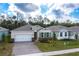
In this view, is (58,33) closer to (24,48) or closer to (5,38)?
(24,48)

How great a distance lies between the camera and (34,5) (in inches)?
998

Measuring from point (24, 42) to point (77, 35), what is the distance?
0.49 meters

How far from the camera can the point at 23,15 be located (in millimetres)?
25359

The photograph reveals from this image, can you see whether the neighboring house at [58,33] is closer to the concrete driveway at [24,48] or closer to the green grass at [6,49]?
the concrete driveway at [24,48]

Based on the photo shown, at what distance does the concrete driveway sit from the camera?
25.4m

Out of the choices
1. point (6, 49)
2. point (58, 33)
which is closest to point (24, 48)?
point (6, 49)

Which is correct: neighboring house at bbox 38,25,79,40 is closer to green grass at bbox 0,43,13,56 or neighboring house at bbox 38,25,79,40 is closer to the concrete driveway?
the concrete driveway

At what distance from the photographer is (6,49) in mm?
25375

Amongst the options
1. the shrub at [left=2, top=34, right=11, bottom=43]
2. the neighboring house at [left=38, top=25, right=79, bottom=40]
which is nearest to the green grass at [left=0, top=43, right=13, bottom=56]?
the shrub at [left=2, top=34, right=11, bottom=43]

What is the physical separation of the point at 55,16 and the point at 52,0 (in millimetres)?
149

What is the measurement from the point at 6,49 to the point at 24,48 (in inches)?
6.5

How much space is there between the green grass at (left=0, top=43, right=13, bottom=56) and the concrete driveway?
0.12ft

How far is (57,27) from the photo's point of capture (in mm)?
25375

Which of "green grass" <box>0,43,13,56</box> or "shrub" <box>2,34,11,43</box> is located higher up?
"shrub" <box>2,34,11,43</box>
